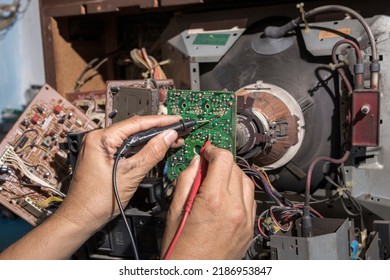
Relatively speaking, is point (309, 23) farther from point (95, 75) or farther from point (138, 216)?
point (95, 75)

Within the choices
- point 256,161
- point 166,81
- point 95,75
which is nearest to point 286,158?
point 256,161

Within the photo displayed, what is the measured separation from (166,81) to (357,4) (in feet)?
2.34

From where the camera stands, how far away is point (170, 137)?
119 centimetres

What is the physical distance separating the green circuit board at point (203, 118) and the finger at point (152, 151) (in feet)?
0.36

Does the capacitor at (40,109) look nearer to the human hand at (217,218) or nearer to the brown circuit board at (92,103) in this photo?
the brown circuit board at (92,103)

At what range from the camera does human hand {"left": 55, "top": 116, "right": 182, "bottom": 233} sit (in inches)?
46.8

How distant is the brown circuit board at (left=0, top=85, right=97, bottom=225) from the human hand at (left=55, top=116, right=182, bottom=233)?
1.48 ft

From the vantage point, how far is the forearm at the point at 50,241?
1.20 meters

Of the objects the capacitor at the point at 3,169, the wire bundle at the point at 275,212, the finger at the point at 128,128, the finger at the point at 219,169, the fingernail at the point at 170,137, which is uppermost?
the finger at the point at 128,128

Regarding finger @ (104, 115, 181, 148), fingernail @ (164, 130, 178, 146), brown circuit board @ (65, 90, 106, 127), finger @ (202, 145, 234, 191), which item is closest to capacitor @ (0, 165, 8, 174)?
brown circuit board @ (65, 90, 106, 127)

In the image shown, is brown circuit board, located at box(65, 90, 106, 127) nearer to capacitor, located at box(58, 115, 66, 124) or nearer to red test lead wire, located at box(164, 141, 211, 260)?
capacitor, located at box(58, 115, 66, 124)

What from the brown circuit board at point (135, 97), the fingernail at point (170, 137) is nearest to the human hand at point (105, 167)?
the fingernail at point (170, 137)

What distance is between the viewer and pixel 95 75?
90.0 inches

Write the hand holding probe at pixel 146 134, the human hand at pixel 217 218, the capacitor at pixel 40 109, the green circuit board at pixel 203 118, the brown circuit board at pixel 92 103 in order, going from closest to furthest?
the human hand at pixel 217 218, the hand holding probe at pixel 146 134, the green circuit board at pixel 203 118, the capacitor at pixel 40 109, the brown circuit board at pixel 92 103
